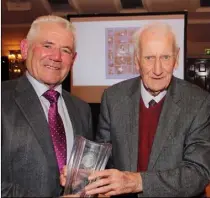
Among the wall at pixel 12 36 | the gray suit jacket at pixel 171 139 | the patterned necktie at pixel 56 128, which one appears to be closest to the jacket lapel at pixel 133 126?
the gray suit jacket at pixel 171 139

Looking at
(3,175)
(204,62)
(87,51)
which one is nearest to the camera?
(3,175)

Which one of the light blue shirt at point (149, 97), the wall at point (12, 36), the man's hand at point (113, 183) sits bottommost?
the man's hand at point (113, 183)

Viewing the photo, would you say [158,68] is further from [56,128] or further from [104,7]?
[104,7]

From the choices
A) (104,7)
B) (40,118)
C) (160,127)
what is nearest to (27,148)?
(40,118)

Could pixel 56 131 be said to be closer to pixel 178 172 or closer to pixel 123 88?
pixel 123 88

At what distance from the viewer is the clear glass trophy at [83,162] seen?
115cm

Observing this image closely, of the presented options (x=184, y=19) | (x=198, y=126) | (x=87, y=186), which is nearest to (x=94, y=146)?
(x=87, y=186)

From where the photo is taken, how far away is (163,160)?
1.46 m

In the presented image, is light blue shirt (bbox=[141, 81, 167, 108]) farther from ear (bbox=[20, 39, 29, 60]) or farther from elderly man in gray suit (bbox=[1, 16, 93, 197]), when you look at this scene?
ear (bbox=[20, 39, 29, 60])

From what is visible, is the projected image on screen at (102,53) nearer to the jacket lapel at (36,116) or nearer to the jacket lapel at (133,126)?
the jacket lapel at (133,126)

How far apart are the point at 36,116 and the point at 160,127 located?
48 cm

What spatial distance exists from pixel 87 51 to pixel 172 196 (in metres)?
2.71

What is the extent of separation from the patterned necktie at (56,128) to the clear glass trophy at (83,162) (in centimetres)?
28

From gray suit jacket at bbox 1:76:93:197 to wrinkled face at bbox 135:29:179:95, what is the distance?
1.46 ft
